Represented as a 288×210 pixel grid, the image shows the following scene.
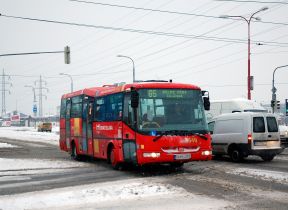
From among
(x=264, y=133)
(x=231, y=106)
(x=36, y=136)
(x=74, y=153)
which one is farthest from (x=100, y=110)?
(x=36, y=136)

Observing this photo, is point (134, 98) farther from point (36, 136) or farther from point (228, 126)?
point (36, 136)

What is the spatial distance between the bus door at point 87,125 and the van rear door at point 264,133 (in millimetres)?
6130

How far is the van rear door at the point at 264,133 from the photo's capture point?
18000 millimetres

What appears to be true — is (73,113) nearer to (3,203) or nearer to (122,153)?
(122,153)

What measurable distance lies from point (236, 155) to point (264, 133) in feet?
4.43

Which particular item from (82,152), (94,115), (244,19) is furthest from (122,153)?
(244,19)

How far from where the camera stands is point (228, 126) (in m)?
19.1

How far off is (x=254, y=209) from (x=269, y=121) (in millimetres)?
10087

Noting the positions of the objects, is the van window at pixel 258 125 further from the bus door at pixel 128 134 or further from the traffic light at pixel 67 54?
the traffic light at pixel 67 54

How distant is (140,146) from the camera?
1422 cm

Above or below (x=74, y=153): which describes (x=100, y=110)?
above

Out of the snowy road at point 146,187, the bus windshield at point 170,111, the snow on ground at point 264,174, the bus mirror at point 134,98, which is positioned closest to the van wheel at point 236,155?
Answer: the snowy road at point 146,187

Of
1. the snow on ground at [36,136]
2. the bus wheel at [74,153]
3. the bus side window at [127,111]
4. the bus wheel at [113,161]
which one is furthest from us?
the snow on ground at [36,136]

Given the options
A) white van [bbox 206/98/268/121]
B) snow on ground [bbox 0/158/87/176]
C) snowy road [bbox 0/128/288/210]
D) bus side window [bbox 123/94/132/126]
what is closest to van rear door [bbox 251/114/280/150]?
snowy road [bbox 0/128/288/210]
